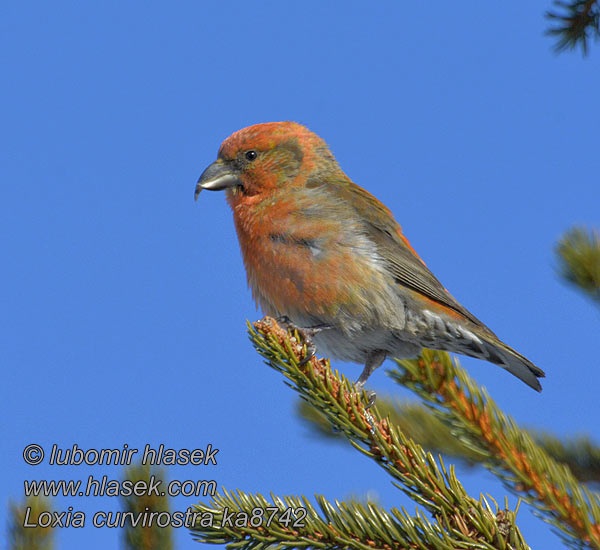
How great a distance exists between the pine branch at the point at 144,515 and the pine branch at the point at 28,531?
281 millimetres

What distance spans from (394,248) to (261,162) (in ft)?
3.32

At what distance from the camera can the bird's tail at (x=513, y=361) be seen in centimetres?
359

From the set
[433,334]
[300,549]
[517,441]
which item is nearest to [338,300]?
[433,334]

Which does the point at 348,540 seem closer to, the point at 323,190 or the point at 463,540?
the point at 463,540

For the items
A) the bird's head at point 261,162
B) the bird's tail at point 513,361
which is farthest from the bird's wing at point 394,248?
the bird's head at point 261,162

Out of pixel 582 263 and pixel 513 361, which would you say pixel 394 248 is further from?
pixel 582 263

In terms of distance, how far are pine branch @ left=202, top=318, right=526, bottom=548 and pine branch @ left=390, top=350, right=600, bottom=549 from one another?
0.94 feet

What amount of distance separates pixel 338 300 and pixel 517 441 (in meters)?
1.36

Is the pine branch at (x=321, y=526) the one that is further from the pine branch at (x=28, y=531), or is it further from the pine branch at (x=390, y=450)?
the pine branch at (x=28, y=531)

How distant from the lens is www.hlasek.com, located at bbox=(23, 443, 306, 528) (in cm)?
228

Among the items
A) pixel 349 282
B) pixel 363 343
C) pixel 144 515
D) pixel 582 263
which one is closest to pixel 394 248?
pixel 349 282

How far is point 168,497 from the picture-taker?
104 inches

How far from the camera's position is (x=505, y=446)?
2613 millimetres

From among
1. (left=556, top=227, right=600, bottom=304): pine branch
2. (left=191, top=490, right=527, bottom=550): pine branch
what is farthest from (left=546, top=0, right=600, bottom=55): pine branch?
(left=191, top=490, right=527, bottom=550): pine branch
